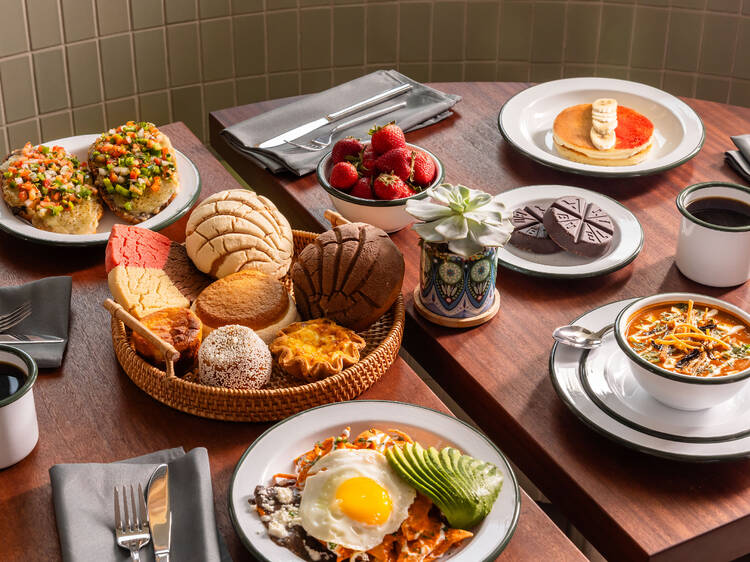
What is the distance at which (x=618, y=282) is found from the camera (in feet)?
5.33

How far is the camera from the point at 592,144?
198 cm

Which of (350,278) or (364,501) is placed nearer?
Answer: (364,501)

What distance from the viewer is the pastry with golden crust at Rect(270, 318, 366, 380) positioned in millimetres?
1324

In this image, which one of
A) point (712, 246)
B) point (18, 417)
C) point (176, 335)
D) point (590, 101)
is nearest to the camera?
point (18, 417)

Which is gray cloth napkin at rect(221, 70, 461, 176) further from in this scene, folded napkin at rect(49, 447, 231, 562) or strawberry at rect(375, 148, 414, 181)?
folded napkin at rect(49, 447, 231, 562)

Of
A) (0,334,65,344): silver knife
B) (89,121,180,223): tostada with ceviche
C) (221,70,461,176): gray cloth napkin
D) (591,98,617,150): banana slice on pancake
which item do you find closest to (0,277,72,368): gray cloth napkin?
(0,334,65,344): silver knife

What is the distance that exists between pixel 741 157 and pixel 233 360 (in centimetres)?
127

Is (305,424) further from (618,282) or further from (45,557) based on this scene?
(618,282)

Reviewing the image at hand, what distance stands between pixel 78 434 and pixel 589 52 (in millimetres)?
2576

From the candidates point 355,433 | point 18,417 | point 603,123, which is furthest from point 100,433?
point 603,123

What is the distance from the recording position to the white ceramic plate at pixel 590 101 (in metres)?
1.93

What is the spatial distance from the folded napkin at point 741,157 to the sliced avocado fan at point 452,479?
3.66 feet

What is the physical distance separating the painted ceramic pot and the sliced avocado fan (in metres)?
0.39

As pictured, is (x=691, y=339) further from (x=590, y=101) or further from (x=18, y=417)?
(x=590, y=101)
